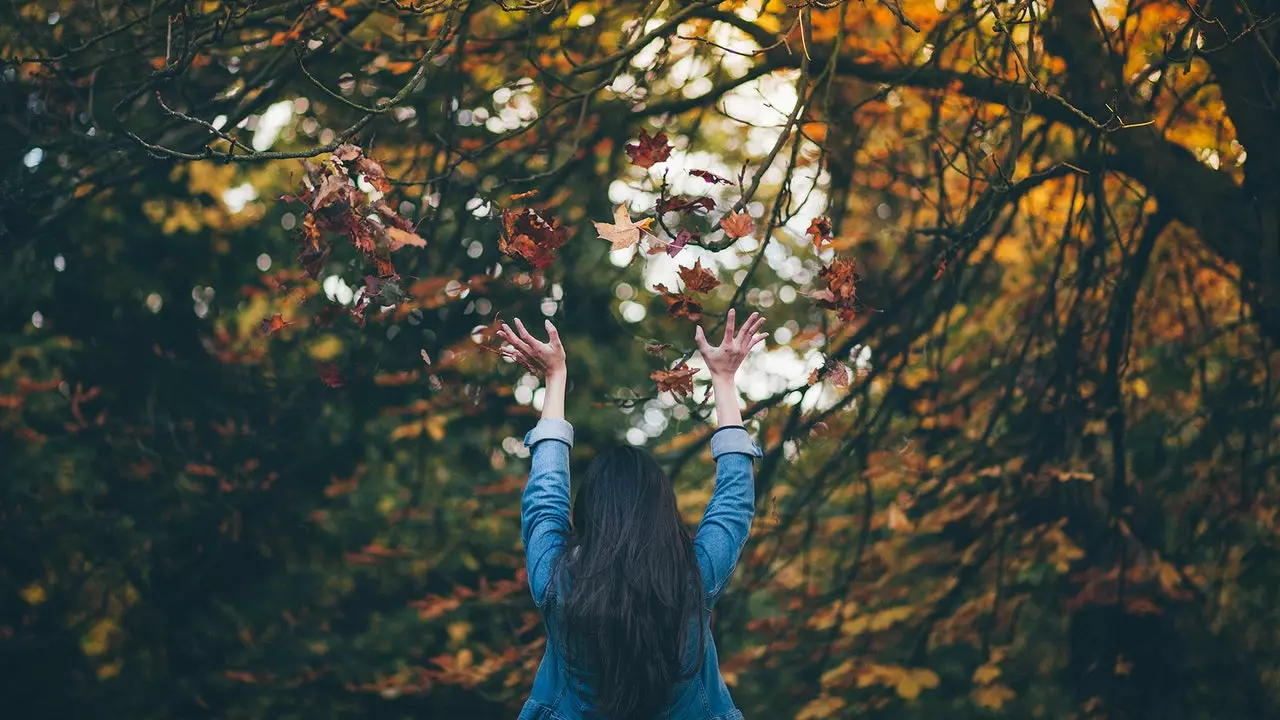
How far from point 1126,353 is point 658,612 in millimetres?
3361

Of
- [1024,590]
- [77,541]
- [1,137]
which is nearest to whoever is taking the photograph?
[1,137]

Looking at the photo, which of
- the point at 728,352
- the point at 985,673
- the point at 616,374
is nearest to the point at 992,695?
the point at 985,673

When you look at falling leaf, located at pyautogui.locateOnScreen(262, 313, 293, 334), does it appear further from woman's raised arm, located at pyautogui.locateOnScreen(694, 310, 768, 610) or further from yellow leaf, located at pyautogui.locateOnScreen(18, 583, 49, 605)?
yellow leaf, located at pyautogui.locateOnScreen(18, 583, 49, 605)

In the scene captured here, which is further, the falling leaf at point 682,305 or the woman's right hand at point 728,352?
the falling leaf at point 682,305

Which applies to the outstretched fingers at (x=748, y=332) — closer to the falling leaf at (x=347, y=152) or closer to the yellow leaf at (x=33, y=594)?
the falling leaf at (x=347, y=152)

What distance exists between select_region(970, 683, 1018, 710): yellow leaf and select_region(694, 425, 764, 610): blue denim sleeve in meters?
4.00

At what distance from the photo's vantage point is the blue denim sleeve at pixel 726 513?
2020 millimetres

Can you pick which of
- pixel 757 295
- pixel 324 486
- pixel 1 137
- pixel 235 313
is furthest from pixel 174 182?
pixel 757 295

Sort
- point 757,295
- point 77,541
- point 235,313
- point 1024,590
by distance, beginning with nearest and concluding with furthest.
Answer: point 1024,590, point 77,541, point 235,313, point 757,295

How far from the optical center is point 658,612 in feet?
6.38

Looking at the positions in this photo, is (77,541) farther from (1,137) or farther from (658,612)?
(658,612)

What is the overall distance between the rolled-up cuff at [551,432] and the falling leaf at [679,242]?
768mm

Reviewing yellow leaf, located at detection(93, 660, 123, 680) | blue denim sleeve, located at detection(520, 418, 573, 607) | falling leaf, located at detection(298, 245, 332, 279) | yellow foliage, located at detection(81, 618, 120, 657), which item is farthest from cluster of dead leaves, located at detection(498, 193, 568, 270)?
yellow leaf, located at detection(93, 660, 123, 680)

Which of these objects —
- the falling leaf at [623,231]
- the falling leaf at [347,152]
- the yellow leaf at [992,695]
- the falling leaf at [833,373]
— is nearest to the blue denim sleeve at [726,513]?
the falling leaf at [623,231]
